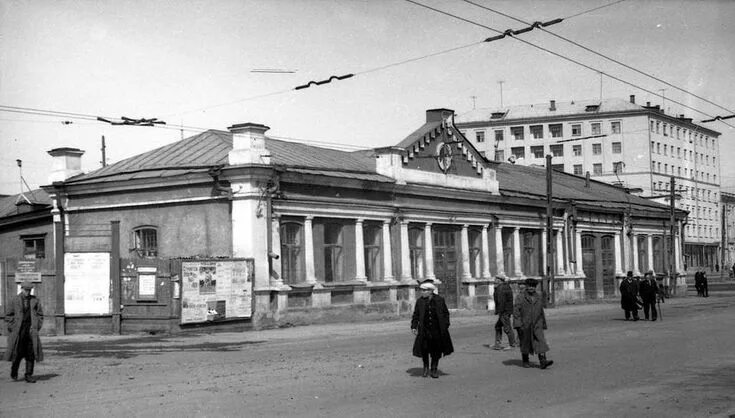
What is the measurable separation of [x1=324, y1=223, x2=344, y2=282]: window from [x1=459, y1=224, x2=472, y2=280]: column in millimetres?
7973

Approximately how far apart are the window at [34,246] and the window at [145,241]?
652 cm

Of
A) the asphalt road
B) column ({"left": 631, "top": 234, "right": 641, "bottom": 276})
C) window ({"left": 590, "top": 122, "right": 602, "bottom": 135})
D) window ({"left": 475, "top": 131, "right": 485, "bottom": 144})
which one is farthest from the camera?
window ({"left": 475, "top": 131, "right": 485, "bottom": 144})

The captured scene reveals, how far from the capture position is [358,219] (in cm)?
3083

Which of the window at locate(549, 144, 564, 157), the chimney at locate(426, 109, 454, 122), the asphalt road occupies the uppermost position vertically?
the window at locate(549, 144, 564, 157)

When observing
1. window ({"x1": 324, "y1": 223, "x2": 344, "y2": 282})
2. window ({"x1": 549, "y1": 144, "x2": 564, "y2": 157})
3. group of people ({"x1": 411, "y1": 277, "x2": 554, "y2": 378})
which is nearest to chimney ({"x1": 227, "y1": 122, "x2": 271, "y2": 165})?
window ({"x1": 324, "y1": 223, "x2": 344, "y2": 282})

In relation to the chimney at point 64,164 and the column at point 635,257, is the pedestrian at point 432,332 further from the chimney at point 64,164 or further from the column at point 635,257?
the column at point 635,257

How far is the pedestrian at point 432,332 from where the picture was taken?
1384cm

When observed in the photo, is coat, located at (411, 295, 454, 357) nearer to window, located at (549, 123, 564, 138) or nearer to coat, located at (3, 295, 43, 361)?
coat, located at (3, 295, 43, 361)

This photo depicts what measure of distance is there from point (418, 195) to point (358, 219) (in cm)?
391

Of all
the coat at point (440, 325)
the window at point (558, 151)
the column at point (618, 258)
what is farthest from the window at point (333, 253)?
the window at point (558, 151)

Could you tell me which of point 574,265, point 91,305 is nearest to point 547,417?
point 91,305

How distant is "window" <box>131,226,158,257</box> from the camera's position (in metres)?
28.4

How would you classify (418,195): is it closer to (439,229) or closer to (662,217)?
(439,229)

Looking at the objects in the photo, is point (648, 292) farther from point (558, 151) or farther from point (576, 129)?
point (558, 151)
